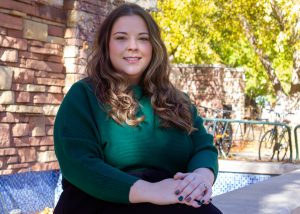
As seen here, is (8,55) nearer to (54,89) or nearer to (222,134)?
(54,89)

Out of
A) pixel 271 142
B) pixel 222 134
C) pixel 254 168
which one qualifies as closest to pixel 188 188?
pixel 254 168

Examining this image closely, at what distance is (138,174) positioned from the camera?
204cm

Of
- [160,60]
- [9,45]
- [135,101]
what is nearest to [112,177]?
[135,101]

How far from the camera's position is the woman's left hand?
1890 millimetres

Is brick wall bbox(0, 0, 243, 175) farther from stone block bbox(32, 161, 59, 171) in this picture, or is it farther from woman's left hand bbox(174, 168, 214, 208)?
woman's left hand bbox(174, 168, 214, 208)

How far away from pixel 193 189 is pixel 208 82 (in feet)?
47.4

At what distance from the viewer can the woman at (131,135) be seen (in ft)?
6.27

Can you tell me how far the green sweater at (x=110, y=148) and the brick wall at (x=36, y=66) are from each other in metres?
3.02

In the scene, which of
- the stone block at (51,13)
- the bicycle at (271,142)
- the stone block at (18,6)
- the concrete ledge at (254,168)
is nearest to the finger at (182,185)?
the stone block at (18,6)

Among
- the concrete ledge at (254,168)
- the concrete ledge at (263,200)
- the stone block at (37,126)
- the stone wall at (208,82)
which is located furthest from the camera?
the stone wall at (208,82)

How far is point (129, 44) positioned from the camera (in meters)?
2.21

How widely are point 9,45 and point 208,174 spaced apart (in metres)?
3.29

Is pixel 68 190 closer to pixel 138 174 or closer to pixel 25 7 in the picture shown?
pixel 138 174

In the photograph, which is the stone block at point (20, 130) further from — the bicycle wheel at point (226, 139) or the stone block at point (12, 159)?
the bicycle wheel at point (226, 139)
